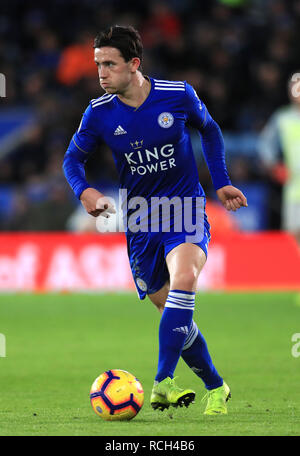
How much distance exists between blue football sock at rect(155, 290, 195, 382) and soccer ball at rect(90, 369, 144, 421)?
0.16 meters

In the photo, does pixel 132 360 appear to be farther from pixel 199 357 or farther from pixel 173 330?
pixel 173 330

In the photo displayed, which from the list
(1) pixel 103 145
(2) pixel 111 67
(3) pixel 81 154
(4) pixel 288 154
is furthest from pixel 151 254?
(1) pixel 103 145

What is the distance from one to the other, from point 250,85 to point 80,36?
3520mm

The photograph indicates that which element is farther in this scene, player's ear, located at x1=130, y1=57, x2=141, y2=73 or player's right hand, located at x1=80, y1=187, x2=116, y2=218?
player's ear, located at x1=130, y1=57, x2=141, y2=73

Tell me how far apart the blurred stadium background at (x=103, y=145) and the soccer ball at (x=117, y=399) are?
22.9ft

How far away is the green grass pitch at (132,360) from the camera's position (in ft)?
16.1

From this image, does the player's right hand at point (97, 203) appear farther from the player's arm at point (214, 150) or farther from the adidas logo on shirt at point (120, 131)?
the player's arm at point (214, 150)

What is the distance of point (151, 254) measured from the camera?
555 cm

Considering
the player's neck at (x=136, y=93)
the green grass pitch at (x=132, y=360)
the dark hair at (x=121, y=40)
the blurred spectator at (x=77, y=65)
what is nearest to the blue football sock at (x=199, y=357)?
the green grass pitch at (x=132, y=360)

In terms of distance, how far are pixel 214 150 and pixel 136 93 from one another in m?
0.57

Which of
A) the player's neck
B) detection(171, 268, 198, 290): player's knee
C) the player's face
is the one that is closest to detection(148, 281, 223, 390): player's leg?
detection(171, 268, 198, 290): player's knee

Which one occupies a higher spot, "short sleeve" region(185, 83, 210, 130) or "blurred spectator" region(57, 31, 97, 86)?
"blurred spectator" region(57, 31, 97, 86)

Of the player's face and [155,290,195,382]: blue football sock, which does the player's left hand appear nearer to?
[155,290,195,382]: blue football sock

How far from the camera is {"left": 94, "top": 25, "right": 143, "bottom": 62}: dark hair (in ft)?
17.7
